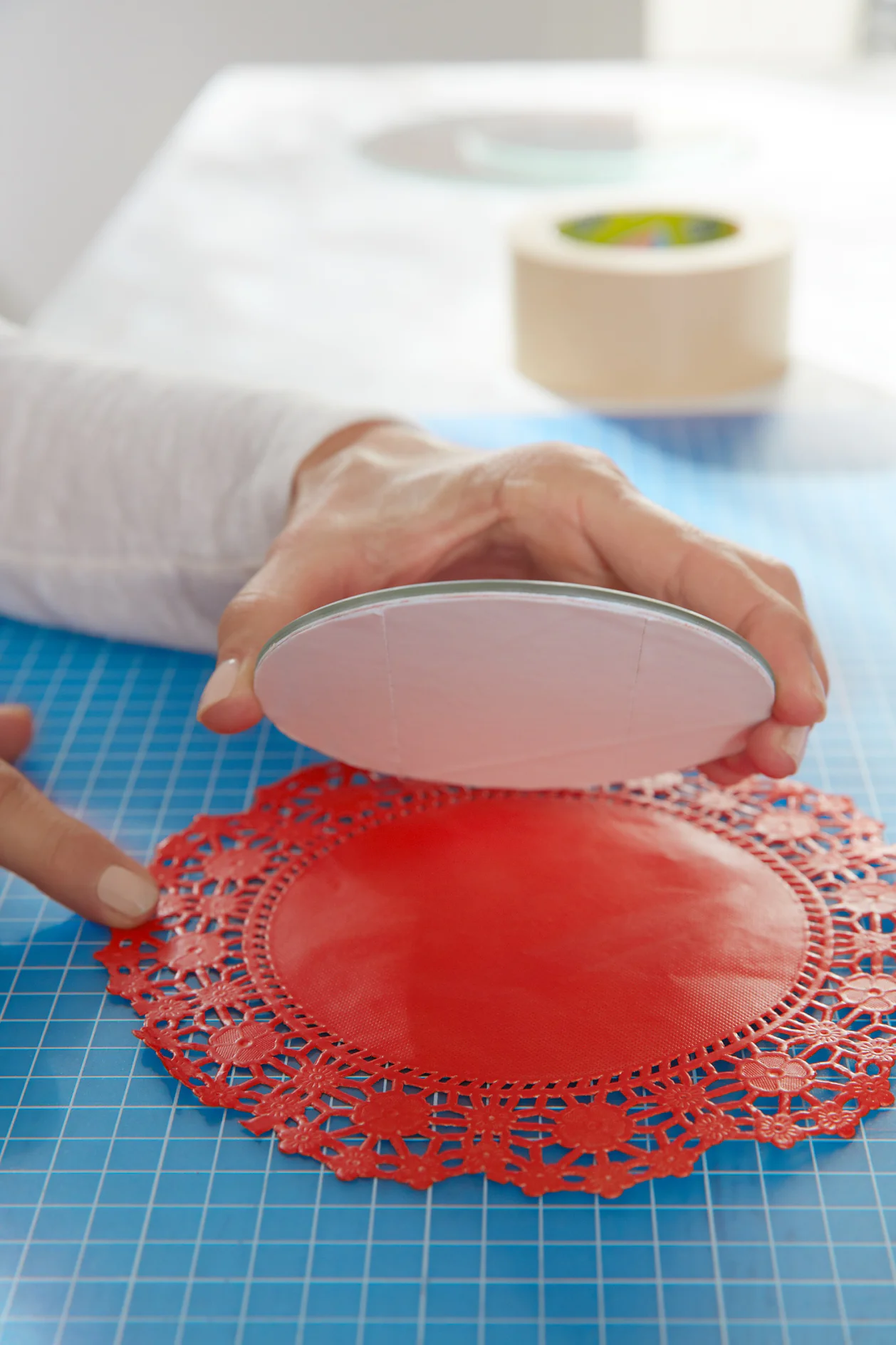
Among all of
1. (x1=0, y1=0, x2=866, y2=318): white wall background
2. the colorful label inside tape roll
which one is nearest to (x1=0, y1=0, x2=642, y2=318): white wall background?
(x1=0, y1=0, x2=866, y2=318): white wall background

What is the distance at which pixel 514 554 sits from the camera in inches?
25.5

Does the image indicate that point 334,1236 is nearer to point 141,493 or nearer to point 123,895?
point 123,895

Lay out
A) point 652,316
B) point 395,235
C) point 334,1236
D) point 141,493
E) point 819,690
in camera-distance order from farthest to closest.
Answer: point 395,235 < point 652,316 < point 141,493 < point 819,690 < point 334,1236

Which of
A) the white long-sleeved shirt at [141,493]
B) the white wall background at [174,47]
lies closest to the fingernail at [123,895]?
the white long-sleeved shirt at [141,493]

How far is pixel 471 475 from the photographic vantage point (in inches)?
24.6

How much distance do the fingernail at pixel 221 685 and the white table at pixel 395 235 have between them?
1.70 feet

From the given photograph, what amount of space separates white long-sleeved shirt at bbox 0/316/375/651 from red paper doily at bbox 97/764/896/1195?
18 cm

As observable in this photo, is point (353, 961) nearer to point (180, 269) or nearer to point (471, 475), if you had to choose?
point (471, 475)

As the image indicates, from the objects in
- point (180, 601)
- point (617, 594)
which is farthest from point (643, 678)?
point (180, 601)

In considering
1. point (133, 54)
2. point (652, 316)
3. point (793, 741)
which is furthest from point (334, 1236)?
point (133, 54)

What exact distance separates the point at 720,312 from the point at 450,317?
0.29 meters

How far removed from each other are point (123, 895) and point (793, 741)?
0.87 ft

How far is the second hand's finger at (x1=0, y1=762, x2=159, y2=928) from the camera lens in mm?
533

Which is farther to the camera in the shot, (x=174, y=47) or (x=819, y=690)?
(x=174, y=47)
